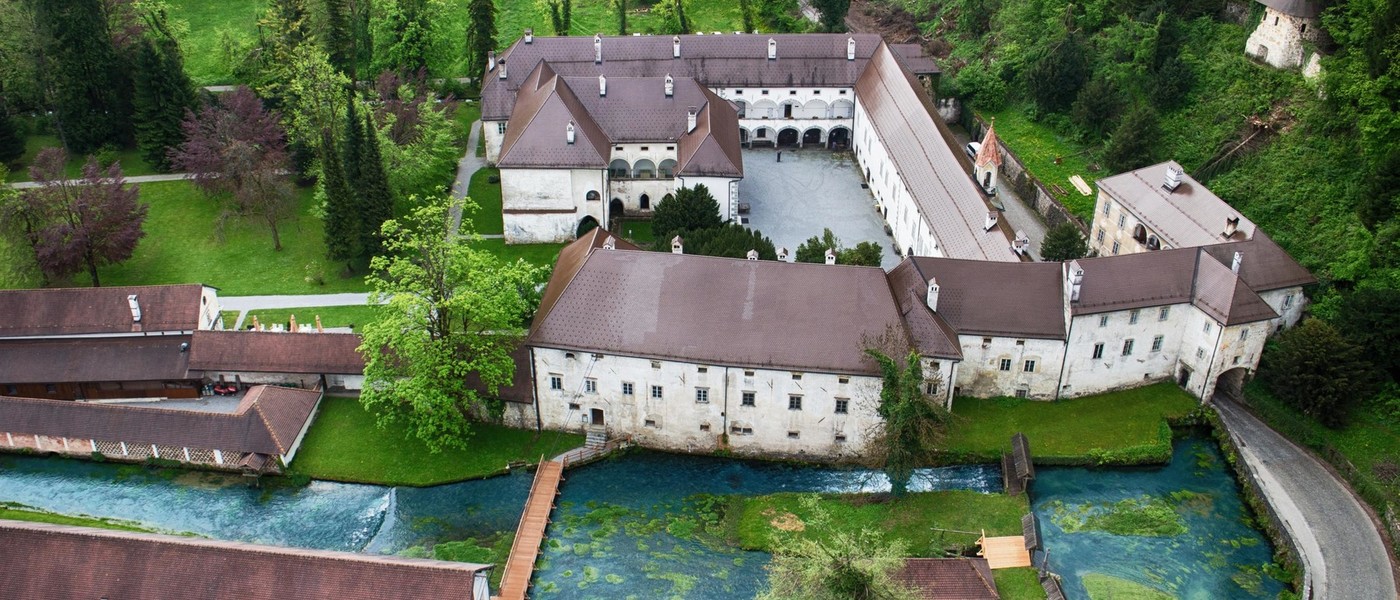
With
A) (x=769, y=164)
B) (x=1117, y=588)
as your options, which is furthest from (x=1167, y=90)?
(x=1117, y=588)

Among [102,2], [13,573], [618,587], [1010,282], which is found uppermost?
[102,2]

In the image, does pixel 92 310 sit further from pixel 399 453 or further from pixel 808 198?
pixel 808 198

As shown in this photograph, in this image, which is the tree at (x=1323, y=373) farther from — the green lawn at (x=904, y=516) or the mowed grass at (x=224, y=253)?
the mowed grass at (x=224, y=253)

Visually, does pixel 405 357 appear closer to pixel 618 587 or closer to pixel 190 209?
pixel 618 587

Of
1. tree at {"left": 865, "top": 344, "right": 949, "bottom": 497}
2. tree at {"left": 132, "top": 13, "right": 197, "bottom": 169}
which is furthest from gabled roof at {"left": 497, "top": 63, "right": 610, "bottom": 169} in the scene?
tree at {"left": 865, "top": 344, "right": 949, "bottom": 497}

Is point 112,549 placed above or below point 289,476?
above
